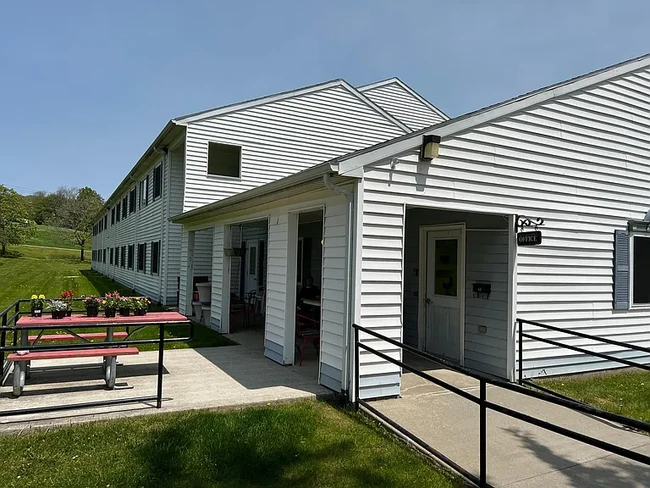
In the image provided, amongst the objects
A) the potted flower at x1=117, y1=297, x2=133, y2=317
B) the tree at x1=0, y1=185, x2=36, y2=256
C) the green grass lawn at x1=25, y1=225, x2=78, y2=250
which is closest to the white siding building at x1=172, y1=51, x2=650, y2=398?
the potted flower at x1=117, y1=297, x2=133, y2=317

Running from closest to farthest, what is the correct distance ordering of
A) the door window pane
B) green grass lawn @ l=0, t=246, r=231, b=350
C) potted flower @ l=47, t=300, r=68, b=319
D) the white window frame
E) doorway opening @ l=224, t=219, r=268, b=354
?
potted flower @ l=47, t=300, r=68, b=319 < the door window pane < the white window frame < green grass lawn @ l=0, t=246, r=231, b=350 < doorway opening @ l=224, t=219, r=268, b=354

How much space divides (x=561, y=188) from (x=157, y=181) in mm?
13522

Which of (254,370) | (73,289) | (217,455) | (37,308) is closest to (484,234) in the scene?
(254,370)

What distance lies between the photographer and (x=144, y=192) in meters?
18.6

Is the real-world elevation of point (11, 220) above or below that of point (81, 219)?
below

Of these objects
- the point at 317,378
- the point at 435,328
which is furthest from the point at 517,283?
the point at 317,378

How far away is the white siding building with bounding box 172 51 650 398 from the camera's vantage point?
5.30 m

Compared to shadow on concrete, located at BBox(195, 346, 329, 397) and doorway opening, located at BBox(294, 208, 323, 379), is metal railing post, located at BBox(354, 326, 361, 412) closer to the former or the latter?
shadow on concrete, located at BBox(195, 346, 329, 397)

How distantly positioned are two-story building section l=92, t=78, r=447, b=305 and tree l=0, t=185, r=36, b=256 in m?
34.5

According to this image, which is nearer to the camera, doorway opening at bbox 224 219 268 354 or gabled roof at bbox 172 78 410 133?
doorway opening at bbox 224 219 268 354

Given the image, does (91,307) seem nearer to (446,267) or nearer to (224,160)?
(446,267)

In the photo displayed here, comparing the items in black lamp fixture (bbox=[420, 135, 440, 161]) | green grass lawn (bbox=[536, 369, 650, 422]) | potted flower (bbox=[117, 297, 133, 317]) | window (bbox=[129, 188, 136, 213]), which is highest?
window (bbox=[129, 188, 136, 213])

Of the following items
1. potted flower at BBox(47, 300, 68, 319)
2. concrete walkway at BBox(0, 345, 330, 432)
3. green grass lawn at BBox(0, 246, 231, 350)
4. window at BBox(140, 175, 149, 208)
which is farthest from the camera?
window at BBox(140, 175, 149, 208)

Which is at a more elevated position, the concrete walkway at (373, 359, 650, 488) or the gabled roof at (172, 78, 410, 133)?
the gabled roof at (172, 78, 410, 133)
